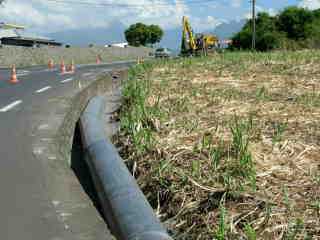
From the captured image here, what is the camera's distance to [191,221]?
353 centimetres

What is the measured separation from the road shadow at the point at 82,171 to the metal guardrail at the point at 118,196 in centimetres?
25

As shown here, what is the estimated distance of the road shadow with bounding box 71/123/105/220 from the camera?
528 centimetres

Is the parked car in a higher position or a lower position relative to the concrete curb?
higher

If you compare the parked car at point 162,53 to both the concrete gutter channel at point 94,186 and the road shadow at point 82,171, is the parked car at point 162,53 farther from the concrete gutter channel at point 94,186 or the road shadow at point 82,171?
the concrete gutter channel at point 94,186

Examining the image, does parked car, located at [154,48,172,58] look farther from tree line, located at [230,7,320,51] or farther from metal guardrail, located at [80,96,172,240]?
metal guardrail, located at [80,96,172,240]

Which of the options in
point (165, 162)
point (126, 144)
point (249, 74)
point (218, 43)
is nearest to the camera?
point (165, 162)

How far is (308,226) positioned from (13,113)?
9065mm

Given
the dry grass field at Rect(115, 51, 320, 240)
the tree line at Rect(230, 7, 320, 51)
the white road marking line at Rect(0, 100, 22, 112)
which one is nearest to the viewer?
the dry grass field at Rect(115, 51, 320, 240)

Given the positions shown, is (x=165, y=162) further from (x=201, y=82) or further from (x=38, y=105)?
(x=38, y=105)

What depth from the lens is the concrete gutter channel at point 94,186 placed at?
3633mm

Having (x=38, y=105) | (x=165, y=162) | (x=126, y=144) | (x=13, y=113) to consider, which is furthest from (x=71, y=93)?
(x=165, y=162)

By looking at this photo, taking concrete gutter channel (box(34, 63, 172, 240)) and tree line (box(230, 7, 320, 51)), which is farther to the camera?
tree line (box(230, 7, 320, 51))

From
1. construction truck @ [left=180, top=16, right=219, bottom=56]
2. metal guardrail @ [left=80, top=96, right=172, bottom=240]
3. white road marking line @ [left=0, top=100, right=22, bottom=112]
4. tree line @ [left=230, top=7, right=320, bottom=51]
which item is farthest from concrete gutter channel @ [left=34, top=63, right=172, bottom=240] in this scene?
tree line @ [left=230, top=7, right=320, bottom=51]

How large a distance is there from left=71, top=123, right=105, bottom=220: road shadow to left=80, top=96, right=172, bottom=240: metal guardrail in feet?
0.82
